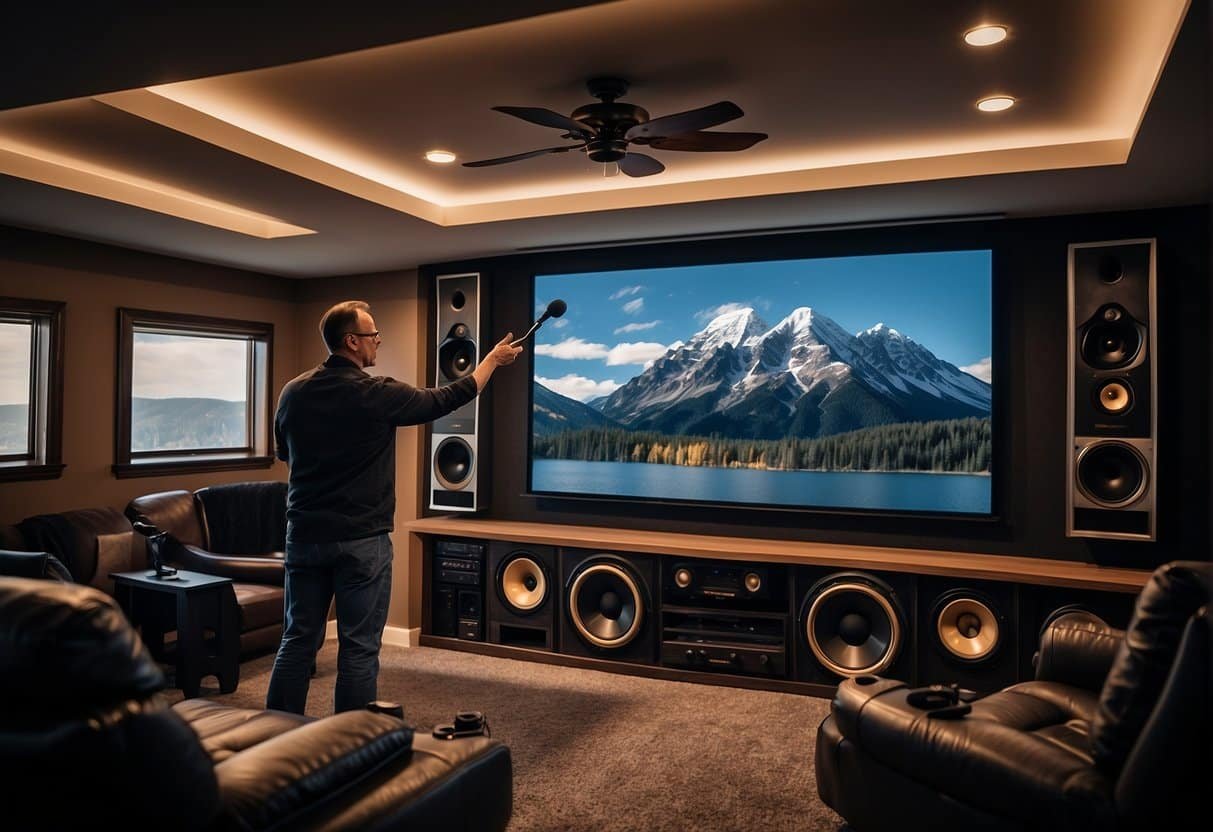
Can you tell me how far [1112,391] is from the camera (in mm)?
3631

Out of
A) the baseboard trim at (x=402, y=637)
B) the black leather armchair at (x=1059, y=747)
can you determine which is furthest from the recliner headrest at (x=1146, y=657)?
the baseboard trim at (x=402, y=637)

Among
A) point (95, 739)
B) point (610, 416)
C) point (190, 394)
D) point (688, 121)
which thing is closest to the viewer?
point (95, 739)

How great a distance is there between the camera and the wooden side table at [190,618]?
12.5 ft

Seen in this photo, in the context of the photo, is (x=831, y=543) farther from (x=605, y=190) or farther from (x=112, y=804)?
(x=112, y=804)

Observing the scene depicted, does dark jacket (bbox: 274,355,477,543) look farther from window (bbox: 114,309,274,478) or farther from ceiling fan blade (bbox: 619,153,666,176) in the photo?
window (bbox: 114,309,274,478)

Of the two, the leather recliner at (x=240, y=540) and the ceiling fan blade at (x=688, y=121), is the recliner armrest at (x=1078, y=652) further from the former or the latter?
the leather recliner at (x=240, y=540)

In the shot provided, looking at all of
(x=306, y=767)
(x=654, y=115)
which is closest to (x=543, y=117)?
(x=654, y=115)

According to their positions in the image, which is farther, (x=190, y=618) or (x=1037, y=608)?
(x=190, y=618)

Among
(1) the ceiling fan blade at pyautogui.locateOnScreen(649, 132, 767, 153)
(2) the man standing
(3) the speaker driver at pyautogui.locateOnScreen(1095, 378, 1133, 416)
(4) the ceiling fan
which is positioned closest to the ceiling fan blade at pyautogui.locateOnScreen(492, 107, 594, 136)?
(4) the ceiling fan

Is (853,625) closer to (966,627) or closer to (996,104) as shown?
(966,627)

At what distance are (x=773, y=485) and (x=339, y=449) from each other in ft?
7.81

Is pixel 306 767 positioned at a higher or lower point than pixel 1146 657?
lower

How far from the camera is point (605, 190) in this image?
412cm

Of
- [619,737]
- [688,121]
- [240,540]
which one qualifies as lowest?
[619,737]
